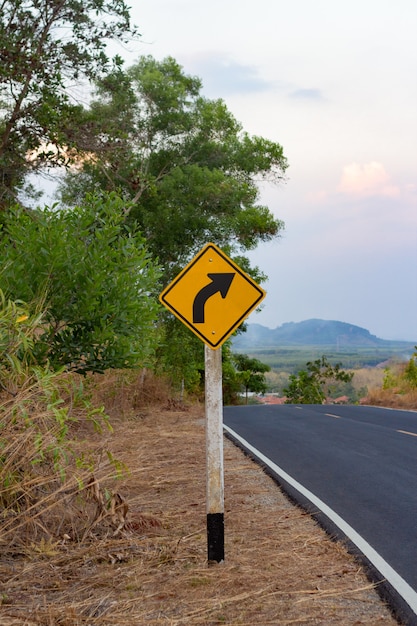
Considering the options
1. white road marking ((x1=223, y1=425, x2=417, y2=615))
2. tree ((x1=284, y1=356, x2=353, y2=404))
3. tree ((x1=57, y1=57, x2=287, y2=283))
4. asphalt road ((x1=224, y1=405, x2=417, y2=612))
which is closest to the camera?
white road marking ((x1=223, y1=425, x2=417, y2=615))

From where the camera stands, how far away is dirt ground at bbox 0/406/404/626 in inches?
210

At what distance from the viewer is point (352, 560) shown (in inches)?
264

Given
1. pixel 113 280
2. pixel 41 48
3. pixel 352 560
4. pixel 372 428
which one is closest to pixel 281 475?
pixel 113 280

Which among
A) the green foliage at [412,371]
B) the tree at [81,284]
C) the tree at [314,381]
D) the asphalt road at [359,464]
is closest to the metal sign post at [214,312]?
the asphalt road at [359,464]

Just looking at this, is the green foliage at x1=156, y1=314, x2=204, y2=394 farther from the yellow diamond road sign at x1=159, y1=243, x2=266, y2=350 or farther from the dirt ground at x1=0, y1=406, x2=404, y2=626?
the yellow diamond road sign at x1=159, y1=243, x2=266, y2=350

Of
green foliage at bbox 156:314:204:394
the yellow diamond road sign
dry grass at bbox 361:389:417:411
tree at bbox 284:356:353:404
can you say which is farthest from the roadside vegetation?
tree at bbox 284:356:353:404

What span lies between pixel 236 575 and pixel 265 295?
217 centimetres

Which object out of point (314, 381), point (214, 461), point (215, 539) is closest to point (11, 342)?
point (214, 461)

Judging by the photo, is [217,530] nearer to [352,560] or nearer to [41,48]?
[352,560]

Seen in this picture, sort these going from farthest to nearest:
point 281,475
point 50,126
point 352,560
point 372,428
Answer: point 372,428, point 50,126, point 281,475, point 352,560

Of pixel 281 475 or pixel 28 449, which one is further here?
pixel 281 475

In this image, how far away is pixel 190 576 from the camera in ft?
20.0

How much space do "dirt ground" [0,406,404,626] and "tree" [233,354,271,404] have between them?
132 ft

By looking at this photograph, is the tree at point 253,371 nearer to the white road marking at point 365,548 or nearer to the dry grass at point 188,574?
the white road marking at point 365,548
